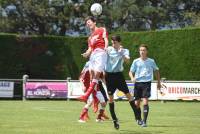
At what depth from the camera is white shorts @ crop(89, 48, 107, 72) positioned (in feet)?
37.8

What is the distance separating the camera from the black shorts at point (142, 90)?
12969 mm

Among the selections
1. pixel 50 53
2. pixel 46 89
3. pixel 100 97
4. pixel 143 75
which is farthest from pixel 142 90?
pixel 50 53

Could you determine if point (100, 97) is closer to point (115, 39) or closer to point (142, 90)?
point (142, 90)

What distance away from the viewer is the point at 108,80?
481 inches

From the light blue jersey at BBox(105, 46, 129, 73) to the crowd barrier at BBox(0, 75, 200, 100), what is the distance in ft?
56.4

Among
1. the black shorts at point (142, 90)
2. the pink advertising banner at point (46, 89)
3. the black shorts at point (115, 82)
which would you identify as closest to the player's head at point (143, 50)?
the black shorts at point (142, 90)

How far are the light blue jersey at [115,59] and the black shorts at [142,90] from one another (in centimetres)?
102

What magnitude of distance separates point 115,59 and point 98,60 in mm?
835

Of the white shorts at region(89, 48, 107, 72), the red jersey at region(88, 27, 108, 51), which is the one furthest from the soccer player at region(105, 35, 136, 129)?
the white shorts at region(89, 48, 107, 72)

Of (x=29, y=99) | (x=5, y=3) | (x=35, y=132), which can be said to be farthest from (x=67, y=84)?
(x=5, y=3)

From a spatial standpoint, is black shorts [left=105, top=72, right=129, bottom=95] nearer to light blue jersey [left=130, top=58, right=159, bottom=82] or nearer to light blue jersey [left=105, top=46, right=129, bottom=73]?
light blue jersey [left=105, top=46, right=129, bottom=73]

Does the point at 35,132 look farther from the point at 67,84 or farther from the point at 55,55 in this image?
the point at 55,55

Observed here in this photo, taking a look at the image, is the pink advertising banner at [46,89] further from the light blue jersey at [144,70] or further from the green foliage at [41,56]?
the light blue jersey at [144,70]

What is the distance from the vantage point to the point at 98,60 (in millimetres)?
11539
